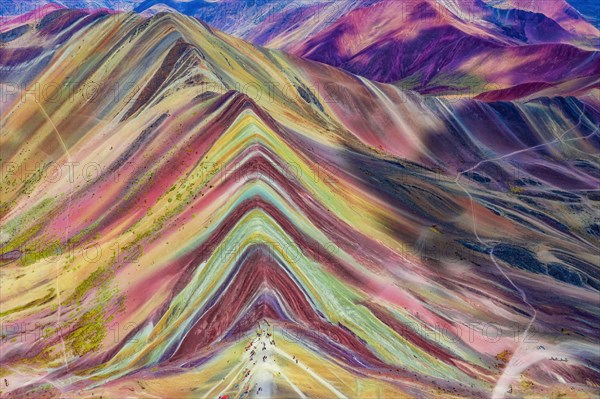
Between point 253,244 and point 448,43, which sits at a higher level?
point 448,43

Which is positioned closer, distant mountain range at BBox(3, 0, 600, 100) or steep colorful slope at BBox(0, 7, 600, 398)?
steep colorful slope at BBox(0, 7, 600, 398)

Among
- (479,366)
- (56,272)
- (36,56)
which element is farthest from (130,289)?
(36,56)

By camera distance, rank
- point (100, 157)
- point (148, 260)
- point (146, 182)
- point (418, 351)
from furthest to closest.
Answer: point (100, 157)
point (146, 182)
point (148, 260)
point (418, 351)

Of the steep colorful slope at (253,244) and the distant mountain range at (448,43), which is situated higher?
the distant mountain range at (448,43)

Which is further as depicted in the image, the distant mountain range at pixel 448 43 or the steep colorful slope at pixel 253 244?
the distant mountain range at pixel 448 43

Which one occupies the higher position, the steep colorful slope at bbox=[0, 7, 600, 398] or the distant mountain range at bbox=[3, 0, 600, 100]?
the distant mountain range at bbox=[3, 0, 600, 100]

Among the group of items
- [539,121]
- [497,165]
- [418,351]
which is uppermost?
[539,121]

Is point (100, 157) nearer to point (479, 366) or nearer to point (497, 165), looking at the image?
Answer: point (479, 366)

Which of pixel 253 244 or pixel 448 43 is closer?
pixel 253 244
